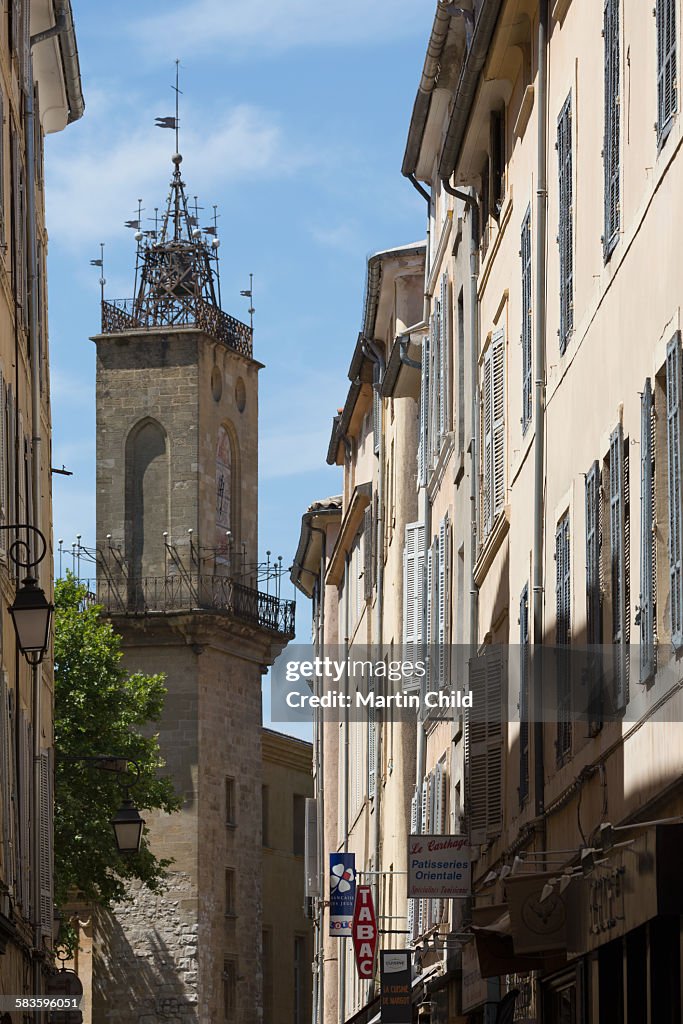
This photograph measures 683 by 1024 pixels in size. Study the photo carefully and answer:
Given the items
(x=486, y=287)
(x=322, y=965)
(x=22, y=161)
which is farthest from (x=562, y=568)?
(x=322, y=965)

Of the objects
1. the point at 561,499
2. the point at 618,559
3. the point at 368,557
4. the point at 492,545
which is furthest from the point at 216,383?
the point at 618,559

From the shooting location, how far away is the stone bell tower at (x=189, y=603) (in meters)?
55.9

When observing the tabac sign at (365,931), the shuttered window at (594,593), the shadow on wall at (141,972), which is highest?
the shuttered window at (594,593)

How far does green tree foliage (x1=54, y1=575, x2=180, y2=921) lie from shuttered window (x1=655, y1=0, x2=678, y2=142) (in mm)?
32875

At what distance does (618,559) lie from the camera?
11852 mm

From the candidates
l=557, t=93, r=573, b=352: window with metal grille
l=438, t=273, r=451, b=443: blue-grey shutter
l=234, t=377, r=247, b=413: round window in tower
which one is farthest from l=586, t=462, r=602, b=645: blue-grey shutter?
l=234, t=377, r=247, b=413: round window in tower

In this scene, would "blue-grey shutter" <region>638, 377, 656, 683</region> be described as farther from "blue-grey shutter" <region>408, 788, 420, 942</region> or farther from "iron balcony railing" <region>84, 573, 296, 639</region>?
"iron balcony railing" <region>84, 573, 296, 639</region>

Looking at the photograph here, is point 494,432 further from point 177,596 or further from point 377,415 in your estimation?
point 177,596

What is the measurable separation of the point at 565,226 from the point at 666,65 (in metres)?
3.96

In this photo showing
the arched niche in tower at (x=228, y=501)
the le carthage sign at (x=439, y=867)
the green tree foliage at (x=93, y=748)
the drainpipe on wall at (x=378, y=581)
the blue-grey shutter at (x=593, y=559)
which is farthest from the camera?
the arched niche in tower at (x=228, y=501)

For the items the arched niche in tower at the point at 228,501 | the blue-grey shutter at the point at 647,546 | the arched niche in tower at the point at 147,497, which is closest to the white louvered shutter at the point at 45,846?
the blue-grey shutter at the point at 647,546

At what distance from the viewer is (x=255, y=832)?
59750 mm

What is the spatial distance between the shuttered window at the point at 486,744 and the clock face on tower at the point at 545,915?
547 centimetres

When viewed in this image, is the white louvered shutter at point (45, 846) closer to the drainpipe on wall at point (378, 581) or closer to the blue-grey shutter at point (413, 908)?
the blue-grey shutter at point (413, 908)
